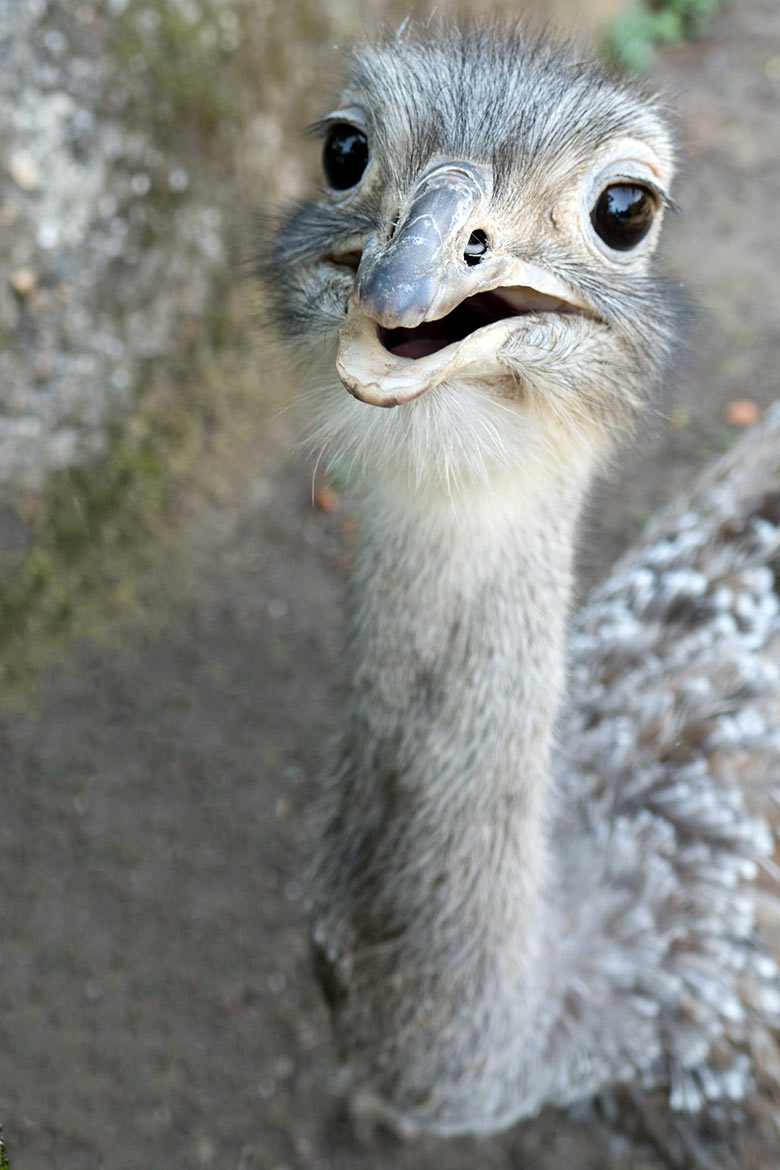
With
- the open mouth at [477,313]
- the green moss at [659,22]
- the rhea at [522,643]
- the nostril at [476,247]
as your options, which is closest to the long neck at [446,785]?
the rhea at [522,643]

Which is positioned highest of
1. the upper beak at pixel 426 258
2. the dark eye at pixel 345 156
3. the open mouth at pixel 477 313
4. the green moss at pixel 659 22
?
the green moss at pixel 659 22

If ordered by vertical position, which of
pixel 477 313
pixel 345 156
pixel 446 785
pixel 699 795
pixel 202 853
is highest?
pixel 345 156

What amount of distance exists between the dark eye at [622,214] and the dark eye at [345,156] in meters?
0.29

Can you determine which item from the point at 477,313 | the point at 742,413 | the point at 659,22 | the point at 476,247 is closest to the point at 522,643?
the point at 477,313

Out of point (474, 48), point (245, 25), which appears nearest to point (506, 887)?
point (474, 48)

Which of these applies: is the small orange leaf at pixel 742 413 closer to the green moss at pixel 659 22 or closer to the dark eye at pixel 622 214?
the green moss at pixel 659 22

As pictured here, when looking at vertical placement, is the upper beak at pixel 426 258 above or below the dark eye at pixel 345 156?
below

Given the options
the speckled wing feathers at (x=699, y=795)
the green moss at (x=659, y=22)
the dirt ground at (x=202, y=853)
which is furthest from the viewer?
the green moss at (x=659, y=22)

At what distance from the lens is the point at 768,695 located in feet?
6.42

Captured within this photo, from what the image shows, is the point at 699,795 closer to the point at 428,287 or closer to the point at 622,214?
the point at 622,214

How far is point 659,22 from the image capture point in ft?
15.1

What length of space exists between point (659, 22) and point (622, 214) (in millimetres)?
3923

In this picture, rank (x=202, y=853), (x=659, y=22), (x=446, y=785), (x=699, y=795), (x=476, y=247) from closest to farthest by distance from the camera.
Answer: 1. (x=476, y=247)
2. (x=446, y=785)
3. (x=699, y=795)
4. (x=202, y=853)
5. (x=659, y=22)

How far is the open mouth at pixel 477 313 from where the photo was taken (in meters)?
1.13
